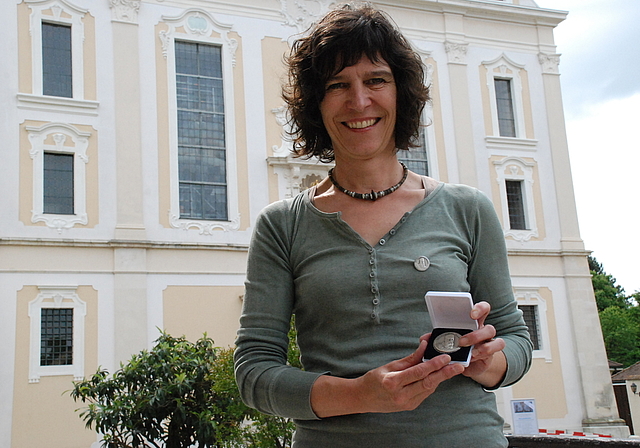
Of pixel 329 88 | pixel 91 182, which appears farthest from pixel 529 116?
pixel 329 88

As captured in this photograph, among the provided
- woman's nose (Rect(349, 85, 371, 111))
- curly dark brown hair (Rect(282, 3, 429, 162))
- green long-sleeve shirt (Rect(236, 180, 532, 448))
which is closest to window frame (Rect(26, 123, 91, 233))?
curly dark brown hair (Rect(282, 3, 429, 162))

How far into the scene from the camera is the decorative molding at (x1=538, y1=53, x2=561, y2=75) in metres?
23.5

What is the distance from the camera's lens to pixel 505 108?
2309 cm

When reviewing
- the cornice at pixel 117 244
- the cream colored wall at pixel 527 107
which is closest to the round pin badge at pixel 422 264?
the cornice at pixel 117 244

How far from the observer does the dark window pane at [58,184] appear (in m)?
17.1

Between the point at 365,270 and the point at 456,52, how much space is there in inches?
857

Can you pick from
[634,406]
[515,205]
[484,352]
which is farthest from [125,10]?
[634,406]

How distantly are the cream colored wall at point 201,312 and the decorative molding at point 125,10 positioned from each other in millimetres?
6698

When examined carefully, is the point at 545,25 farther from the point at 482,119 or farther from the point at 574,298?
the point at 574,298

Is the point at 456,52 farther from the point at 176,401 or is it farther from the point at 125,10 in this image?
the point at 176,401

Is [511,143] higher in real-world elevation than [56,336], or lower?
higher

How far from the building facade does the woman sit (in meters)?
15.6

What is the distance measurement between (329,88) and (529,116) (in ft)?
73.3

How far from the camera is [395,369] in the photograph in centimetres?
138
